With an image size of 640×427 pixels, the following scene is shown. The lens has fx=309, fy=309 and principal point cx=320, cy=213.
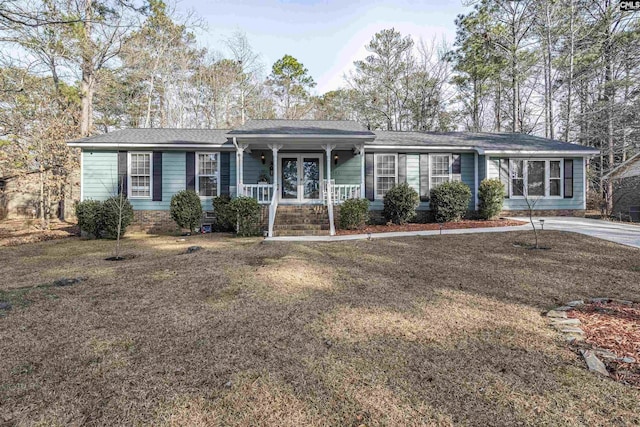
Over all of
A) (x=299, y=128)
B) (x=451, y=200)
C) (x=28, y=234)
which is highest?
(x=299, y=128)

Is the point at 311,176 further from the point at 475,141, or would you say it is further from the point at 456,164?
the point at 475,141

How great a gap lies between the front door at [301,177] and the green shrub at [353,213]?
228 centimetres

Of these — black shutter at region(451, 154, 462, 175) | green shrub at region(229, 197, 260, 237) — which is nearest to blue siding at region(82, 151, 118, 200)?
green shrub at region(229, 197, 260, 237)

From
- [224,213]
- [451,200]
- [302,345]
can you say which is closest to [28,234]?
[224,213]

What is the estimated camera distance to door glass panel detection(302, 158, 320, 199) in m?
11.7

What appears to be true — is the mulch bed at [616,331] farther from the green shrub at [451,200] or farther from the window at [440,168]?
the window at [440,168]

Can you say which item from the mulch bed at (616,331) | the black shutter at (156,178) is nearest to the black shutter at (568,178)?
the mulch bed at (616,331)

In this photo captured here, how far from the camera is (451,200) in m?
10.3

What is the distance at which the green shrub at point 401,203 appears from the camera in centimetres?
1012

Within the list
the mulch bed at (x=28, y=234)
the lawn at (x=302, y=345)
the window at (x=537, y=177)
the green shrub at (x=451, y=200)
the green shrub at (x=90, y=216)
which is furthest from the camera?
the window at (x=537, y=177)

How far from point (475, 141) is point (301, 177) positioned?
7101mm

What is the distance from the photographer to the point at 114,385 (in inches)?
83.7

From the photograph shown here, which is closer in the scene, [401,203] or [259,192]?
[401,203]

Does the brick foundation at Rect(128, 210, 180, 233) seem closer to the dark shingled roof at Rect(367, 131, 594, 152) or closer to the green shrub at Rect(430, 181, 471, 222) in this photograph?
the dark shingled roof at Rect(367, 131, 594, 152)
